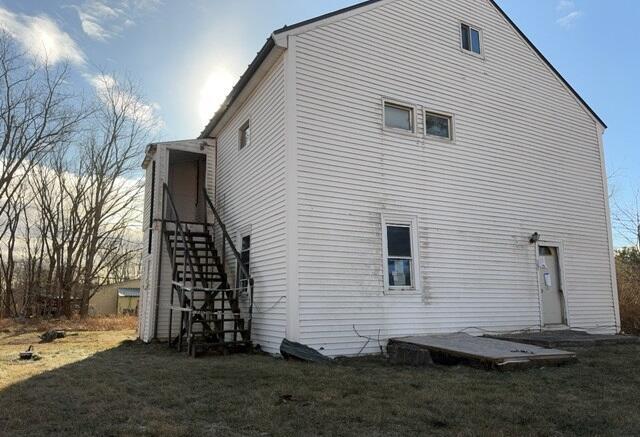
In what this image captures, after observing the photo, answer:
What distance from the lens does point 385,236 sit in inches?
375

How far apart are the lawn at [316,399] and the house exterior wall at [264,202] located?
1.45 m

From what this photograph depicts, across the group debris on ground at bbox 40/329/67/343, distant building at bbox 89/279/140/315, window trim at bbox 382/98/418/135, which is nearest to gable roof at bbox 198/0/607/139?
window trim at bbox 382/98/418/135

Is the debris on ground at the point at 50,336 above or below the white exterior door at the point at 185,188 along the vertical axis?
below

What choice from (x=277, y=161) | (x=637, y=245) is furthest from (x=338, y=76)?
(x=637, y=245)

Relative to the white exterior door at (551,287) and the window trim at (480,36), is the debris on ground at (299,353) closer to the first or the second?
the white exterior door at (551,287)

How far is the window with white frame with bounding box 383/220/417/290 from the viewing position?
952 cm

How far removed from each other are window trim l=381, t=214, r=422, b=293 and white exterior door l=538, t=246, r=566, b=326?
3.59 m

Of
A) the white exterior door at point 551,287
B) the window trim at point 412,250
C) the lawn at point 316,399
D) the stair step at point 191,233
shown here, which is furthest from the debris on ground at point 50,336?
the white exterior door at point 551,287

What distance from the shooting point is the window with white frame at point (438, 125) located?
10656 millimetres

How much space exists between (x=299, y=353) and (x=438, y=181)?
4.69 m

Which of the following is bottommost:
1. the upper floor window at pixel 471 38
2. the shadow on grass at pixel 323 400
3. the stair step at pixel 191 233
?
the shadow on grass at pixel 323 400

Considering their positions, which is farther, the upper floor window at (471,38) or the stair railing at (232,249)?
the upper floor window at (471,38)

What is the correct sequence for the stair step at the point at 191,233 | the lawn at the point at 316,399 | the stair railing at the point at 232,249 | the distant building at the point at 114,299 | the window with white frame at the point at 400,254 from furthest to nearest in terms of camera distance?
1. the distant building at the point at 114,299
2. the stair step at the point at 191,233
3. the stair railing at the point at 232,249
4. the window with white frame at the point at 400,254
5. the lawn at the point at 316,399

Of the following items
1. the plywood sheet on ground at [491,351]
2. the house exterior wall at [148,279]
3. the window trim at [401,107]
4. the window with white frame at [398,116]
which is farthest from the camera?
the house exterior wall at [148,279]
